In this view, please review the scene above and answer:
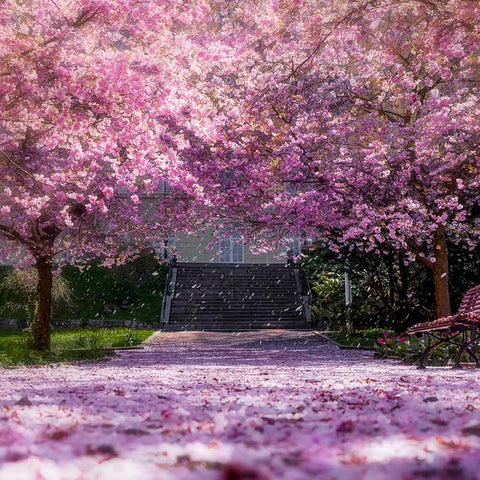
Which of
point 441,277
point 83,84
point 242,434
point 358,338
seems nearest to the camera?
point 242,434

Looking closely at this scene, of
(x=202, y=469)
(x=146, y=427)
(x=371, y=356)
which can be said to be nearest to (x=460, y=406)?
(x=146, y=427)

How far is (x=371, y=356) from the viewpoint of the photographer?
13961 millimetres

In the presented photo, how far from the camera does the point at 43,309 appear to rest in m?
13.8

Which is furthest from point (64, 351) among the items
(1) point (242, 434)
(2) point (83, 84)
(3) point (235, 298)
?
(3) point (235, 298)

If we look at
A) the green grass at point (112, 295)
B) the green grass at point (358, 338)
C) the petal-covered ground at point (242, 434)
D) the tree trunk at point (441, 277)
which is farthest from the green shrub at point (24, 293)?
the petal-covered ground at point (242, 434)

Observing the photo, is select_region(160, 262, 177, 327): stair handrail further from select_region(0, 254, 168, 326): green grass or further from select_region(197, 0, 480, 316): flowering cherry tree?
select_region(197, 0, 480, 316): flowering cherry tree

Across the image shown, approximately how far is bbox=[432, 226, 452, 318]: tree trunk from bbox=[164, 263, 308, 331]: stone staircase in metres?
11.0

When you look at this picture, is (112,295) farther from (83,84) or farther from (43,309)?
(83,84)

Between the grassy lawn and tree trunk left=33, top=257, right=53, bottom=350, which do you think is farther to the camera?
tree trunk left=33, top=257, right=53, bottom=350

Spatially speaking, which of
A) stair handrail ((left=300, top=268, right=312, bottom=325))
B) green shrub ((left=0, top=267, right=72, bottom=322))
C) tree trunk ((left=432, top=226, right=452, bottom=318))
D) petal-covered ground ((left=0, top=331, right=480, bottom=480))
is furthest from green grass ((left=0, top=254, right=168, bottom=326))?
petal-covered ground ((left=0, top=331, right=480, bottom=480))

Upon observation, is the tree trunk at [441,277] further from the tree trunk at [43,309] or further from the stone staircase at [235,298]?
the stone staircase at [235,298]

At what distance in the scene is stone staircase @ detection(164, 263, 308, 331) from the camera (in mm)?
26172

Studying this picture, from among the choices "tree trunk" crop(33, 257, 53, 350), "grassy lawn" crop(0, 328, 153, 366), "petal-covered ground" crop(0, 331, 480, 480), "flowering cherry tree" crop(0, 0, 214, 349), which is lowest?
"grassy lawn" crop(0, 328, 153, 366)

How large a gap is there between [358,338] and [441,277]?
5203mm
